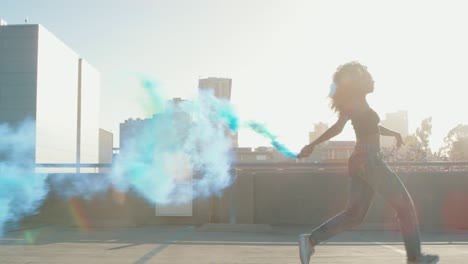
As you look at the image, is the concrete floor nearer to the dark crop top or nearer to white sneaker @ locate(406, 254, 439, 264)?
white sneaker @ locate(406, 254, 439, 264)

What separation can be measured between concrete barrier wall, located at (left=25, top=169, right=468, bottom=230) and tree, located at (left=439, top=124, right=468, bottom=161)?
8187 centimetres

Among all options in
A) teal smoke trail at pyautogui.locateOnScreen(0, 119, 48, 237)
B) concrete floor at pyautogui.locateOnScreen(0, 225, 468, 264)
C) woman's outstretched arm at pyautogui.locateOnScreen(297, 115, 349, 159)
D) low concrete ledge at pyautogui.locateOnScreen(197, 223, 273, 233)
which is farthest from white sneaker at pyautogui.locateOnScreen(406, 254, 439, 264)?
teal smoke trail at pyautogui.locateOnScreen(0, 119, 48, 237)

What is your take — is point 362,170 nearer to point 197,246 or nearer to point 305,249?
point 305,249

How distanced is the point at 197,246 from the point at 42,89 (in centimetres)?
1859

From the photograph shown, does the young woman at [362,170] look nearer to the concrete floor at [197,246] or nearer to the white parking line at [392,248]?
the concrete floor at [197,246]

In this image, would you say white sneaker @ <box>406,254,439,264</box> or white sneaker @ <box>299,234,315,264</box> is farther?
white sneaker @ <box>299,234,315,264</box>

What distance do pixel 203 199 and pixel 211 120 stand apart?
2240 millimetres

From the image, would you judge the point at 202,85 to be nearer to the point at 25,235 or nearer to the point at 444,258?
the point at 25,235

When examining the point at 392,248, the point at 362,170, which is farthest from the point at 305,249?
the point at 392,248

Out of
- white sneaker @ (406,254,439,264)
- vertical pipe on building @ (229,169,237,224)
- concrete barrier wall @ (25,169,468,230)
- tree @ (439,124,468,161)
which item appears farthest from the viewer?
tree @ (439,124,468,161)

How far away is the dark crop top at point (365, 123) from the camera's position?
4.95 meters

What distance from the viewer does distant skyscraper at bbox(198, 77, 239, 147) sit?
520 inches

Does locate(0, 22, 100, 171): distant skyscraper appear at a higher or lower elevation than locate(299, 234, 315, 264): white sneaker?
higher

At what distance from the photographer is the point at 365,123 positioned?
4.96 m
